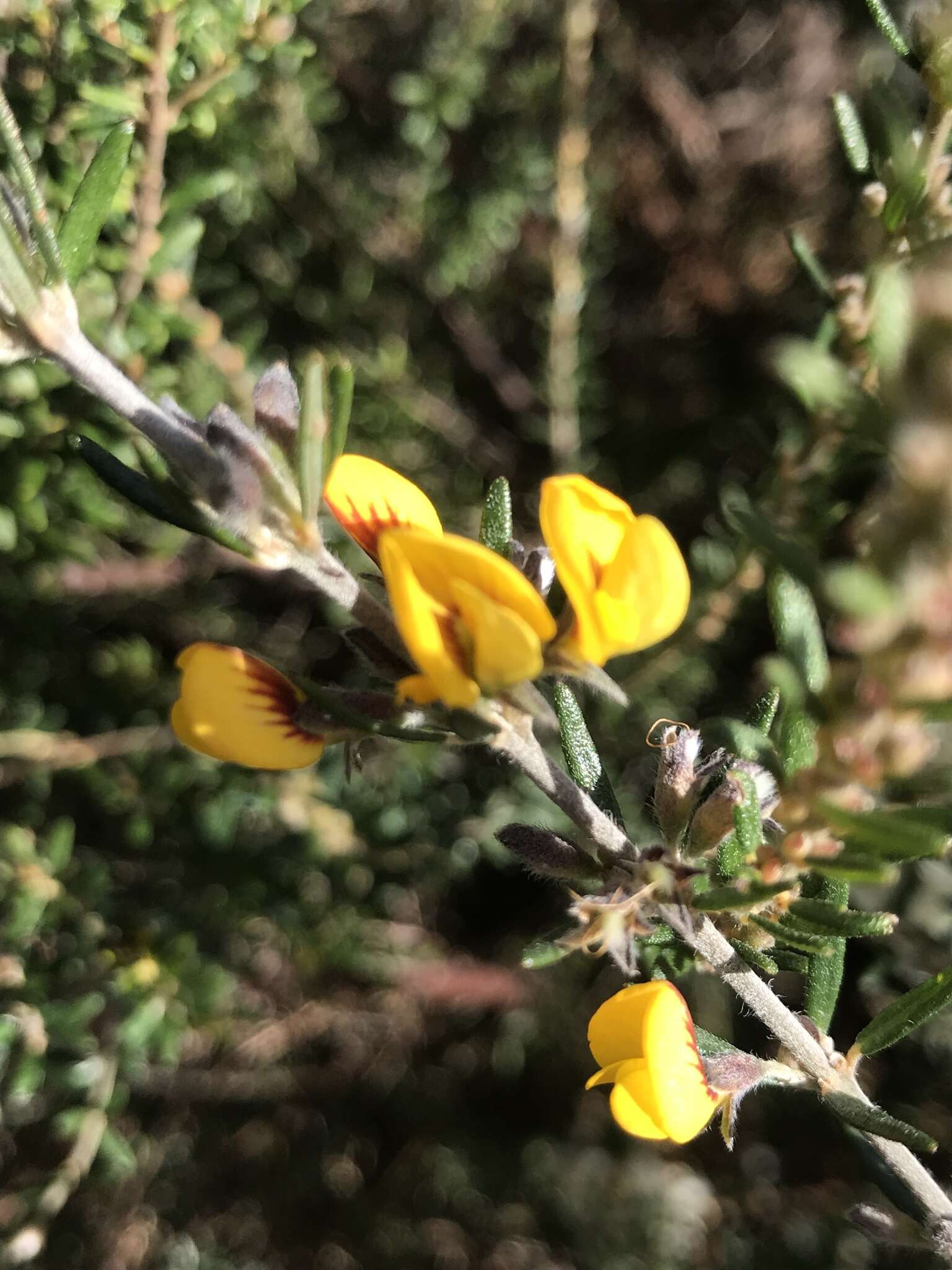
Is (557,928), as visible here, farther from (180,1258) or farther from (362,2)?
(362,2)

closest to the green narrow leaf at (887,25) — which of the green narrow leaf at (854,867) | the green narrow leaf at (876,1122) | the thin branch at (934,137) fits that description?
the thin branch at (934,137)

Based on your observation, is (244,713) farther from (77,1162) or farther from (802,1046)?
(77,1162)

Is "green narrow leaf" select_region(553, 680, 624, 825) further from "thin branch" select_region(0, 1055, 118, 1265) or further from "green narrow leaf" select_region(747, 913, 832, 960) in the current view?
"thin branch" select_region(0, 1055, 118, 1265)

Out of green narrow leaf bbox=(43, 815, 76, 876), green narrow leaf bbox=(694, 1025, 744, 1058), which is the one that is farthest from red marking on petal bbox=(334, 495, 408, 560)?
green narrow leaf bbox=(43, 815, 76, 876)

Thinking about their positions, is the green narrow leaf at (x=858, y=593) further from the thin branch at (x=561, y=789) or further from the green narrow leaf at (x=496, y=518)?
the green narrow leaf at (x=496, y=518)

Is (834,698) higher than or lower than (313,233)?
higher

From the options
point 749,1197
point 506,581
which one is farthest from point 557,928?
point 749,1197
